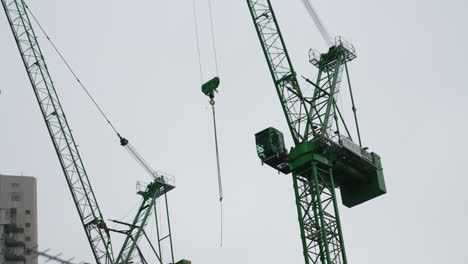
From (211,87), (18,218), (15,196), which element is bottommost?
(211,87)

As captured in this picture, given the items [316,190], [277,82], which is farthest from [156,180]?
[316,190]

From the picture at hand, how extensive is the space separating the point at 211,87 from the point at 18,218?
82.5m

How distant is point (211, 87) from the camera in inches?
2960

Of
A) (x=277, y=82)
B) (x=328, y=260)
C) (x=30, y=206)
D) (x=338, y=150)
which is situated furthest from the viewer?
(x=30, y=206)

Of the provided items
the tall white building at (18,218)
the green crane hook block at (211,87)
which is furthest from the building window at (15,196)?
the green crane hook block at (211,87)

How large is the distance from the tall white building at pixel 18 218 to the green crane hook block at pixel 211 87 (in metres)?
78.8

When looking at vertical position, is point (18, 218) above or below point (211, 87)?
above

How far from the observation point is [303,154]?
70.4 m

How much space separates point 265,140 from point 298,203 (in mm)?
5992

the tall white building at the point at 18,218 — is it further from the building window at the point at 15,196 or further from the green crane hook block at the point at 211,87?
the green crane hook block at the point at 211,87

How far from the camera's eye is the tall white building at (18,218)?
5699 inches

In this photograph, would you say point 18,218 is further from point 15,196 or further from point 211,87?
point 211,87

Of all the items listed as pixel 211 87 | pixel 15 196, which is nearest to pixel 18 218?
pixel 15 196

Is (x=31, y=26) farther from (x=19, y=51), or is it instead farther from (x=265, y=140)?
(x=265, y=140)
